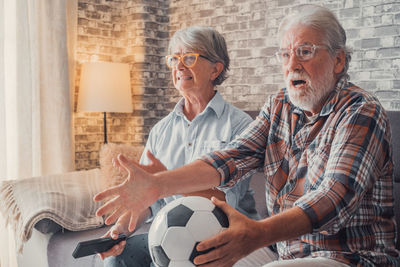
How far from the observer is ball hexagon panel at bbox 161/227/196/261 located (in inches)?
44.4

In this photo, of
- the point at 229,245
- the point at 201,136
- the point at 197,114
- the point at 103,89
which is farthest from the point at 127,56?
the point at 229,245

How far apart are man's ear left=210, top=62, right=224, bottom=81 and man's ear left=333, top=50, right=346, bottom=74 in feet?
2.15

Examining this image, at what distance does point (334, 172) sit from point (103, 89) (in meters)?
2.52

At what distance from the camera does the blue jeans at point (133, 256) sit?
176cm

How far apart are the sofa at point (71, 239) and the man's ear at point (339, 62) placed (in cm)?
79

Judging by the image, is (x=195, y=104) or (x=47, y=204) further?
(x=47, y=204)

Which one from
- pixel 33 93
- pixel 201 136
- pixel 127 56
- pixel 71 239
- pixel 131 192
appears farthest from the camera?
pixel 127 56

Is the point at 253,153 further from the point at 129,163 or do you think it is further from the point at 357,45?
the point at 357,45

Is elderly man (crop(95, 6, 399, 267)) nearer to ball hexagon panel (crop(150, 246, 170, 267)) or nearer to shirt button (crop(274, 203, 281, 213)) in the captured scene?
shirt button (crop(274, 203, 281, 213))

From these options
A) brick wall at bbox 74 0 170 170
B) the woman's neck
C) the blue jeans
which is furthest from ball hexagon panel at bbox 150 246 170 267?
brick wall at bbox 74 0 170 170

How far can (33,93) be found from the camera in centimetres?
327

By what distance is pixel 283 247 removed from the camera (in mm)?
1431

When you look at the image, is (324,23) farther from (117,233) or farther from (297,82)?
(117,233)

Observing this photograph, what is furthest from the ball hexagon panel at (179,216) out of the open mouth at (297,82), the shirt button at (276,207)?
the open mouth at (297,82)
